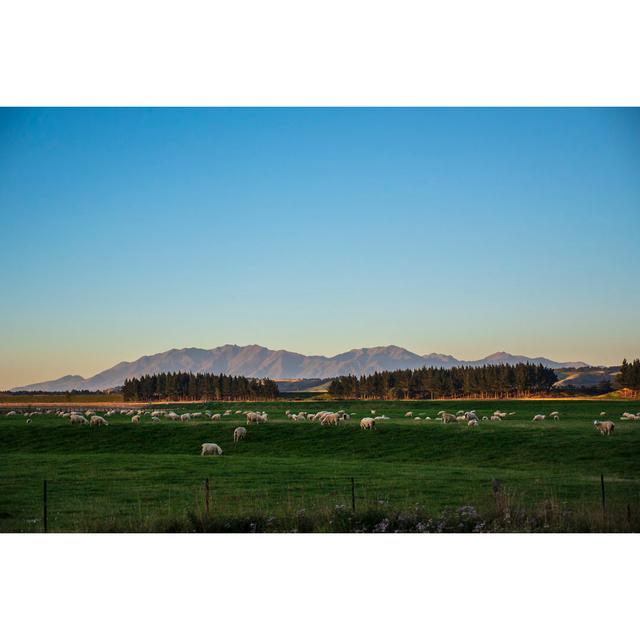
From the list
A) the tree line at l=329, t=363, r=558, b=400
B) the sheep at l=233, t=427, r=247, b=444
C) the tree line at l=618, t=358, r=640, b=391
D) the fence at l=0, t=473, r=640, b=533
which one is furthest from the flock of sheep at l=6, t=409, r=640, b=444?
the fence at l=0, t=473, r=640, b=533

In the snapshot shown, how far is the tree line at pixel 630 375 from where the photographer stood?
76.9 feet

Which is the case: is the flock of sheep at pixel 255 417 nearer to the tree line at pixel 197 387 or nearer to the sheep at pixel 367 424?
the sheep at pixel 367 424

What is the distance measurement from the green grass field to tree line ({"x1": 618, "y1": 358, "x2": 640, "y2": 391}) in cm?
197

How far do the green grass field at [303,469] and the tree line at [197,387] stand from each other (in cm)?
253

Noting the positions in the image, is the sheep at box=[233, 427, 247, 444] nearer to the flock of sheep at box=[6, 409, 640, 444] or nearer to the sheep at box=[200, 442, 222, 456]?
the flock of sheep at box=[6, 409, 640, 444]

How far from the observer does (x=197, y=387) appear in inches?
1019

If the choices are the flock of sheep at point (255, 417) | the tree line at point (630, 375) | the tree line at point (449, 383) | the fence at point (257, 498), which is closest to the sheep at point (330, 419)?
the flock of sheep at point (255, 417)

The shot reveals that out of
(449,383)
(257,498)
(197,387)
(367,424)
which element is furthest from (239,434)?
(257,498)

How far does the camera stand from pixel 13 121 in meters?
16.2

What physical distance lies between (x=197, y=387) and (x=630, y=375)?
17.6 m

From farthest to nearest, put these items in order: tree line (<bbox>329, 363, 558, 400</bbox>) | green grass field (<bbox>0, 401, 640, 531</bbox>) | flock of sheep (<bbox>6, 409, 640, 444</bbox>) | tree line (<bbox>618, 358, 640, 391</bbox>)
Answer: flock of sheep (<bbox>6, 409, 640, 444</bbox>) < tree line (<bbox>329, 363, 558, 400</bbox>) < tree line (<bbox>618, 358, 640, 391</bbox>) < green grass field (<bbox>0, 401, 640, 531</bbox>)

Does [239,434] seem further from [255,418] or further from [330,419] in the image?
[330,419]

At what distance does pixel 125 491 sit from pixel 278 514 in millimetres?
6338

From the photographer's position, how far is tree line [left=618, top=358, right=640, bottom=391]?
23.4 m
